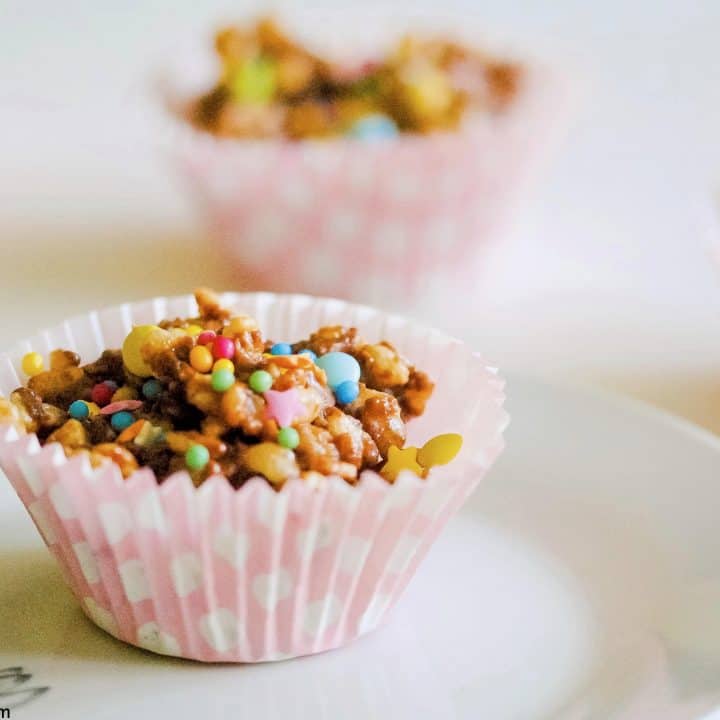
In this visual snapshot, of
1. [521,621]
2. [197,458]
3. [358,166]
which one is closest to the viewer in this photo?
[197,458]

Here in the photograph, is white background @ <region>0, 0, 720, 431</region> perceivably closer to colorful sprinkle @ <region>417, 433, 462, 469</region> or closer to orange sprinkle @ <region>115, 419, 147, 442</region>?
colorful sprinkle @ <region>417, 433, 462, 469</region>

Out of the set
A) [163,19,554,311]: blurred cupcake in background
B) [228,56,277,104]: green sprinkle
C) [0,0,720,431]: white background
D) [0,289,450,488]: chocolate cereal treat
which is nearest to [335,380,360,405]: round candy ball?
[0,289,450,488]: chocolate cereal treat

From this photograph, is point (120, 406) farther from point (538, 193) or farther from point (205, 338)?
point (538, 193)

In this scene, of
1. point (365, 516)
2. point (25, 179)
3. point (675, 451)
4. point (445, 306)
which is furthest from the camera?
point (25, 179)

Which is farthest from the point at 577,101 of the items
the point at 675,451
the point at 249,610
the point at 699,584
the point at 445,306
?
the point at 249,610

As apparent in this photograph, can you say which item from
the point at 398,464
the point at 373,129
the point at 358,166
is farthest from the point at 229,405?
the point at 373,129

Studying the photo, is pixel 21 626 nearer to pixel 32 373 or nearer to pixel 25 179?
pixel 32 373

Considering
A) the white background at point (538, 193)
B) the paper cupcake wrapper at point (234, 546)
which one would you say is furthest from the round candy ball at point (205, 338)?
the white background at point (538, 193)
